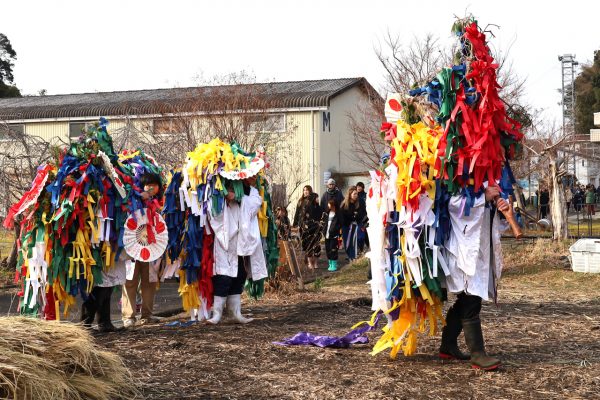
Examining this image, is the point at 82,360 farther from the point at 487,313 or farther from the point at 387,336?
the point at 487,313

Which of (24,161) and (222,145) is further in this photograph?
(24,161)

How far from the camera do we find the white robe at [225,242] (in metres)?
8.41

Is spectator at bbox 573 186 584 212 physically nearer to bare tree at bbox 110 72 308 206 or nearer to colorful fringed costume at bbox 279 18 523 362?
bare tree at bbox 110 72 308 206

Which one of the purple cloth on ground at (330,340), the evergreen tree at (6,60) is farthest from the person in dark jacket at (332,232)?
the evergreen tree at (6,60)

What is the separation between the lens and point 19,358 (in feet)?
14.2

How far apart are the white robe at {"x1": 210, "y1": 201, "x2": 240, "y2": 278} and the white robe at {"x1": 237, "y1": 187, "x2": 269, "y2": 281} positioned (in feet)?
0.21

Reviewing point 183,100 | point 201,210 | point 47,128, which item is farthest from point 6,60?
point 201,210

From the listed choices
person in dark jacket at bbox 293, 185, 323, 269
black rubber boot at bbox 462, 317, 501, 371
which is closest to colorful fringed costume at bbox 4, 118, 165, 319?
black rubber boot at bbox 462, 317, 501, 371

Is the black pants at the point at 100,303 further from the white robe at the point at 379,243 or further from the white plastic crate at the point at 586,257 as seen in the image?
the white plastic crate at the point at 586,257

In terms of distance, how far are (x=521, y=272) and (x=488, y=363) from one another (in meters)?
7.14

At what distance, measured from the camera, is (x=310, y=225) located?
1416cm

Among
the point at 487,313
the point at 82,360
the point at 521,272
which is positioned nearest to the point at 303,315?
the point at 487,313

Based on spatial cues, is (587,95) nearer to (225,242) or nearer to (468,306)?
(225,242)

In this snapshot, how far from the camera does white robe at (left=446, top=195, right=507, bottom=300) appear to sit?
5.87 metres
